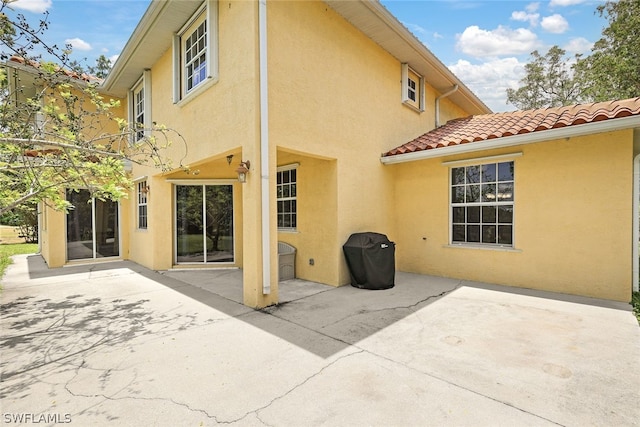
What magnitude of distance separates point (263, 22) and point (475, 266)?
24.7 feet

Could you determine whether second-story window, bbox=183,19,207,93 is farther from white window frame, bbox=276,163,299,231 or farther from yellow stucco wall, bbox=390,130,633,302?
yellow stucco wall, bbox=390,130,633,302

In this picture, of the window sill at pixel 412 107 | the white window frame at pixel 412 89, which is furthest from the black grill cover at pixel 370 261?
the white window frame at pixel 412 89

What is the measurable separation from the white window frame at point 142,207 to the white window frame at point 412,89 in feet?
30.5

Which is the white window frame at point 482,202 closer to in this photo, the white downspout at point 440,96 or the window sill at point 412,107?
the window sill at point 412,107

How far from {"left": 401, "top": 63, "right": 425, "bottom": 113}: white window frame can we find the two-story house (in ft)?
0.24

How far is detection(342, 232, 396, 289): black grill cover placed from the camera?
709 cm

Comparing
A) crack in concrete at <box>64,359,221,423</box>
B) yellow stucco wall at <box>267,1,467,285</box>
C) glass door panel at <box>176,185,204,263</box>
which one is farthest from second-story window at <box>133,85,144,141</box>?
crack in concrete at <box>64,359,221,423</box>

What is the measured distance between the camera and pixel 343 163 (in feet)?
24.8

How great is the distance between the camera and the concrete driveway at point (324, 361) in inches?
110

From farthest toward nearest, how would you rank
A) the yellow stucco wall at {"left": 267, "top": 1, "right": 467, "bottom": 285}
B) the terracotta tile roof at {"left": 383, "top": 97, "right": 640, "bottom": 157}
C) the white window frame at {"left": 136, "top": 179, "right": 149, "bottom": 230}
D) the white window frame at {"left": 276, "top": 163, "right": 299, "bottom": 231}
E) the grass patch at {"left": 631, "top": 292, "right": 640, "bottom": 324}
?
the white window frame at {"left": 136, "top": 179, "right": 149, "bottom": 230}, the white window frame at {"left": 276, "top": 163, "right": 299, "bottom": 231}, the yellow stucco wall at {"left": 267, "top": 1, "right": 467, "bottom": 285}, the terracotta tile roof at {"left": 383, "top": 97, "right": 640, "bottom": 157}, the grass patch at {"left": 631, "top": 292, "right": 640, "bottom": 324}

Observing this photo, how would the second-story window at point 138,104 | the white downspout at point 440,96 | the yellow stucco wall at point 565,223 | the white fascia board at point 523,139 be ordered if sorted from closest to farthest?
the white fascia board at point 523,139
the yellow stucco wall at point 565,223
the second-story window at point 138,104
the white downspout at point 440,96

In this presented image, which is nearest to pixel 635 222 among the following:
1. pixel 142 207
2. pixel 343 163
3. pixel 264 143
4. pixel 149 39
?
pixel 343 163

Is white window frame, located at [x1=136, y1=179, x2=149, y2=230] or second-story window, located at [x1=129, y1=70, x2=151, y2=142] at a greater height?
second-story window, located at [x1=129, y1=70, x2=151, y2=142]

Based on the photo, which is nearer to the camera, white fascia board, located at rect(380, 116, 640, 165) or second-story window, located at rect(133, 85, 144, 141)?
white fascia board, located at rect(380, 116, 640, 165)
